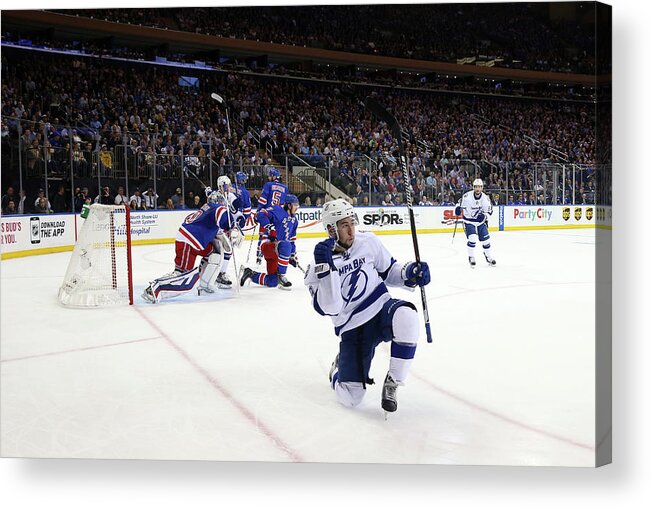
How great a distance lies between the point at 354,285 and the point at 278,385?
842 millimetres

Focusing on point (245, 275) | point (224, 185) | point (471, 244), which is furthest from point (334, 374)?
point (471, 244)

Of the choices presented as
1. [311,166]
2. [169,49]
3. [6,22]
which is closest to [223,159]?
[311,166]

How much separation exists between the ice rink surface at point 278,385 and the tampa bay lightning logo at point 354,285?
0.52 meters

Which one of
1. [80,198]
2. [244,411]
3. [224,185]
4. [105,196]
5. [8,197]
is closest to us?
[244,411]

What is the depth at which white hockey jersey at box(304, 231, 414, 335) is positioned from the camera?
8.96 feet

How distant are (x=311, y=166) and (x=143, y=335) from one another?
8.43m

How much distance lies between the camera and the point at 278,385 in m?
3.31

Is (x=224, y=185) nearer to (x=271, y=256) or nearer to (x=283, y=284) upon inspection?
(x=271, y=256)

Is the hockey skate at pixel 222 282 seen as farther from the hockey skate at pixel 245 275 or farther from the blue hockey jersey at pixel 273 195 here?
the blue hockey jersey at pixel 273 195

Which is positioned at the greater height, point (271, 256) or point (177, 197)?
point (177, 197)

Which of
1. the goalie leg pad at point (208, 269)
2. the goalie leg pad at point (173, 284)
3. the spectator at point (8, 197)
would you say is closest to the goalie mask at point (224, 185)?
the goalie leg pad at point (208, 269)

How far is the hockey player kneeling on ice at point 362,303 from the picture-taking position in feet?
8.70

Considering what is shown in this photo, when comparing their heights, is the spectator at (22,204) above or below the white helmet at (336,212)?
above

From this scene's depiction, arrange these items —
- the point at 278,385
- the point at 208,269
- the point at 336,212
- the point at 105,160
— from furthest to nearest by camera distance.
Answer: the point at 105,160
the point at 208,269
the point at 278,385
the point at 336,212
